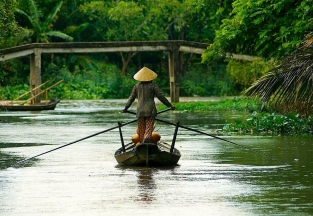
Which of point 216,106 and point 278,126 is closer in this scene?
point 278,126

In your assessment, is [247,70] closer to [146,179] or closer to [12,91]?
[12,91]

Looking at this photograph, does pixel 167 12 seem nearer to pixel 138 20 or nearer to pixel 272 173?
pixel 138 20

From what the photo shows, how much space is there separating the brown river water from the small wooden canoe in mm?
179

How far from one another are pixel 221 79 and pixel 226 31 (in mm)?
35543

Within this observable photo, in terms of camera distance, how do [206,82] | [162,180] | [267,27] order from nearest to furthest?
[162,180] → [267,27] → [206,82]

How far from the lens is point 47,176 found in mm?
16641

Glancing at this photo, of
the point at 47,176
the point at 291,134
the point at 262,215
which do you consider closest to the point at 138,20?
the point at 291,134

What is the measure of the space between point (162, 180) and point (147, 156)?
1.99 metres

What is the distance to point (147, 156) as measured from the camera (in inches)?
699

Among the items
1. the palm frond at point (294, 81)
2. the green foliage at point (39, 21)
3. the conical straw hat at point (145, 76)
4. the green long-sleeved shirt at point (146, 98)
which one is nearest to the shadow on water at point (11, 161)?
the green long-sleeved shirt at point (146, 98)

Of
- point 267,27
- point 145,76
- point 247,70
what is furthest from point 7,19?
point 247,70

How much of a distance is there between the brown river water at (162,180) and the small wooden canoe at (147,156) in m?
0.18


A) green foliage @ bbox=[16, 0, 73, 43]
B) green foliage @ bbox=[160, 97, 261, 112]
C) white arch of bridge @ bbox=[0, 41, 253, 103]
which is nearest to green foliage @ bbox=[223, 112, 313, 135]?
green foliage @ bbox=[160, 97, 261, 112]

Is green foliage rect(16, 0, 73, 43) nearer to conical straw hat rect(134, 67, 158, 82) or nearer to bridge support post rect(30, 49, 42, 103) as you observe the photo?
bridge support post rect(30, 49, 42, 103)
